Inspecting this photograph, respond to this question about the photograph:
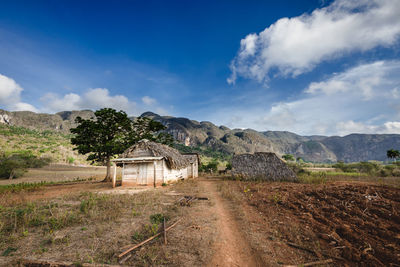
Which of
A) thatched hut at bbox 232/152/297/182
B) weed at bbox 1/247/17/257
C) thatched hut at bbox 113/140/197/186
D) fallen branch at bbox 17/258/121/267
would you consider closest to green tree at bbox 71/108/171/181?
thatched hut at bbox 113/140/197/186

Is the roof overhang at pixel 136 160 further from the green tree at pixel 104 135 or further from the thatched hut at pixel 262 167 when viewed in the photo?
the thatched hut at pixel 262 167

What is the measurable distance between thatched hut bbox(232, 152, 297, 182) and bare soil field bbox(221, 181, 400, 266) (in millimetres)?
8619

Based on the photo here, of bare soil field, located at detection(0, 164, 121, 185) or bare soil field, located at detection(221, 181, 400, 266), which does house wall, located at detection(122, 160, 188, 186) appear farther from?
bare soil field, located at detection(0, 164, 121, 185)

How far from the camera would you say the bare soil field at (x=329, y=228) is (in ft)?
12.9

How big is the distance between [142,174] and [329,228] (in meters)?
13.9

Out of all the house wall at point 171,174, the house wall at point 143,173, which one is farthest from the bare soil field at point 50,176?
the house wall at point 171,174

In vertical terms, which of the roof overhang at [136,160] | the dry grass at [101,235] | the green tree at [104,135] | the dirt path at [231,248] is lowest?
the dirt path at [231,248]

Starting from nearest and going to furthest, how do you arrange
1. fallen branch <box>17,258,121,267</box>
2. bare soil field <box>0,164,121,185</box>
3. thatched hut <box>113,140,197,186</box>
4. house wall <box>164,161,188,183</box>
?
fallen branch <box>17,258,121,267</box> < thatched hut <box>113,140,197,186</box> < house wall <box>164,161,188,183</box> < bare soil field <box>0,164,121,185</box>

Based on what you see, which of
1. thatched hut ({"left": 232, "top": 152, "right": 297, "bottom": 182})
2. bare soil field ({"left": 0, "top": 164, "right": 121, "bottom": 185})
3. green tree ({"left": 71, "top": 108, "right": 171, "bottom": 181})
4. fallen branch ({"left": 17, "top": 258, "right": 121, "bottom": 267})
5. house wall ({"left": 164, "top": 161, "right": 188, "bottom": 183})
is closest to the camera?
fallen branch ({"left": 17, "top": 258, "right": 121, "bottom": 267})

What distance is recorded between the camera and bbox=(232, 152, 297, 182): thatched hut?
17406mm

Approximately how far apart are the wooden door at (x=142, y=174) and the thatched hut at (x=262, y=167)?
987 centimetres

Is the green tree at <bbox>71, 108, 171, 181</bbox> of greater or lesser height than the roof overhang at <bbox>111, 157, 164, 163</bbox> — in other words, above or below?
above

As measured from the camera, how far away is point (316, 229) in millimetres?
5359

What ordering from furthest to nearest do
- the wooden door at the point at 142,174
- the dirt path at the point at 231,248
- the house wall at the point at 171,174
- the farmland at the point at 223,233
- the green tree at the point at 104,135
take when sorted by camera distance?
1. the green tree at the point at 104,135
2. the house wall at the point at 171,174
3. the wooden door at the point at 142,174
4. the farmland at the point at 223,233
5. the dirt path at the point at 231,248
